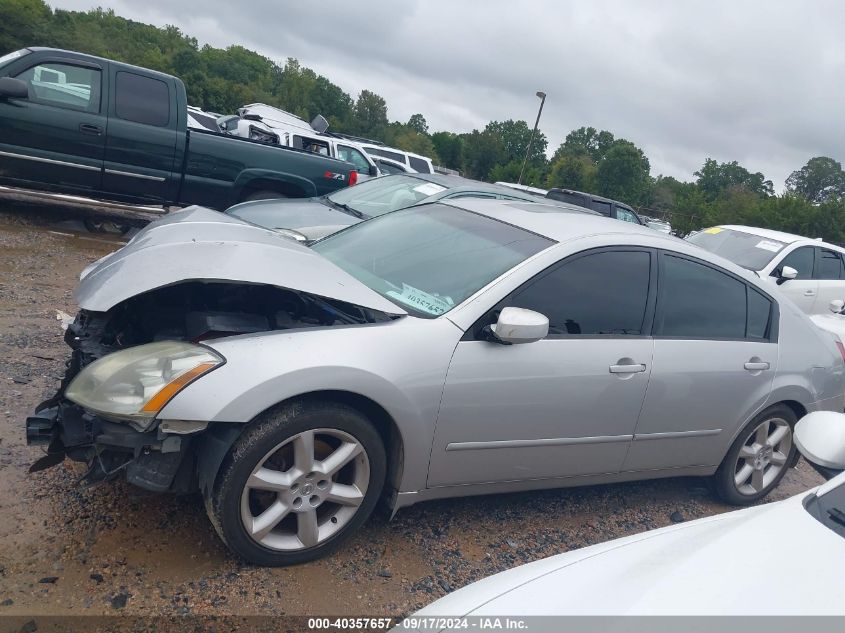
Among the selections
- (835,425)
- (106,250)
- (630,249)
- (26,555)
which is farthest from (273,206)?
(835,425)

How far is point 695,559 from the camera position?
72.1 inches

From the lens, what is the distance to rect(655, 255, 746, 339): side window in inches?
141

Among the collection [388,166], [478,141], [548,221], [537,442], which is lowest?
[537,442]

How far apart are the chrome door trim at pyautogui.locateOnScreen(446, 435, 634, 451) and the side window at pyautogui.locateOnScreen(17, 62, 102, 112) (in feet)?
22.1

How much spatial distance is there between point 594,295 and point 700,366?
0.77 m

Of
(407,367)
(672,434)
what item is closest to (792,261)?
(672,434)

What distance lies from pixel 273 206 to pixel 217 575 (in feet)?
16.0

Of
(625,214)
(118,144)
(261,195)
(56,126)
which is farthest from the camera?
(625,214)

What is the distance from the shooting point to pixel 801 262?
8.91 metres

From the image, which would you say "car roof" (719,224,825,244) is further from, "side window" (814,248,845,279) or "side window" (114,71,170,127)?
"side window" (114,71,170,127)

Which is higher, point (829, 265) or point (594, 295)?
point (829, 265)

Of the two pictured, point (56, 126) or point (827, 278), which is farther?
point (827, 278)

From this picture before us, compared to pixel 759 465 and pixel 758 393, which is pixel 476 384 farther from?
pixel 759 465

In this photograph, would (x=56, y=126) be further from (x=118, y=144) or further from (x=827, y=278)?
(x=827, y=278)
